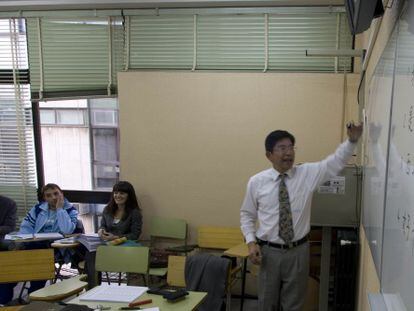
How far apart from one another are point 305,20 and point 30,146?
3441 millimetres

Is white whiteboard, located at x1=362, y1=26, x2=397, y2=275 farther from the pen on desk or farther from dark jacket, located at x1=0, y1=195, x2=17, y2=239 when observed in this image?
dark jacket, located at x1=0, y1=195, x2=17, y2=239

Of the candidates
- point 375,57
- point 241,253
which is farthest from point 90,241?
point 375,57

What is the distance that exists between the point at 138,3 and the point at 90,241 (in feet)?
8.05

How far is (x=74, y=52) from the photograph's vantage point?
15.9ft

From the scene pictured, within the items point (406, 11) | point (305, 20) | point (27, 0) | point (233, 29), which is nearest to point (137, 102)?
point (233, 29)

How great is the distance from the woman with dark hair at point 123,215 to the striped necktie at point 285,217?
201 cm

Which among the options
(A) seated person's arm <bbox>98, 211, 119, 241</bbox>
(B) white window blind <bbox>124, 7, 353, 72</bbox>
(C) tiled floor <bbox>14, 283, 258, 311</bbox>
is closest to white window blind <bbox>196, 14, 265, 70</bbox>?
(B) white window blind <bbox>124, 7, 353, 72</bbox>

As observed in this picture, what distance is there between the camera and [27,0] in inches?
180

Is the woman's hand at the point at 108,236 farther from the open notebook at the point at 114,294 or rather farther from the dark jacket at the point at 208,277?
the open notebook at the point at 114,294

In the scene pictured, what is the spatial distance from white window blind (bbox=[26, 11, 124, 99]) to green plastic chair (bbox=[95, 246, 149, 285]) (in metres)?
1.97

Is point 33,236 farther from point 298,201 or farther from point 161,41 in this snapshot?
point 298,201

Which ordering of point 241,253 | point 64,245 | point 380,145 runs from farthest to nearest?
1. point 64,245
2. point 241,253
3. point 380,145

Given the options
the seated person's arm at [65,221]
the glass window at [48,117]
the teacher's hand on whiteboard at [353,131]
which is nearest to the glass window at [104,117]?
the glass window at [48,117]

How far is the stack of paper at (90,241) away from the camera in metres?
4.02
